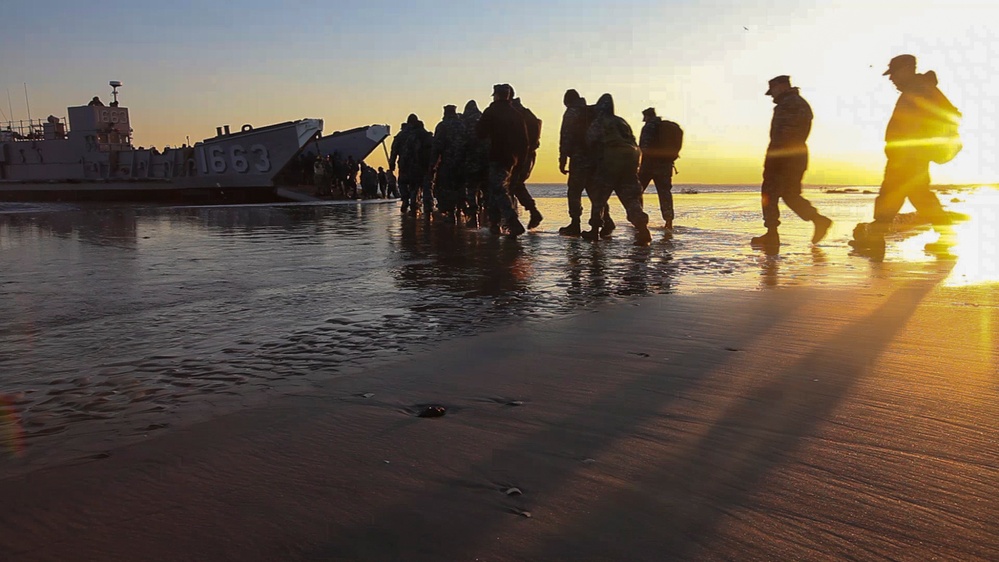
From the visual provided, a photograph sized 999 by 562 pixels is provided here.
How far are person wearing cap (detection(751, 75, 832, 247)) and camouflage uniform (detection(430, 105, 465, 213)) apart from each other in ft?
16.8

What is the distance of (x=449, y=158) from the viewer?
11.5m

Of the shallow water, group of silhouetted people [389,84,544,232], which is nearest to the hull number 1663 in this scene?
group of silhouetted people [389,84,544,232]

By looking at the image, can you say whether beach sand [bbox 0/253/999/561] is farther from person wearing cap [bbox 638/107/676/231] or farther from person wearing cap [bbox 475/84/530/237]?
person wearing cap [bbox 638/107/676/231]

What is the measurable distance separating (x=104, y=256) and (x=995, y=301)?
7764mm

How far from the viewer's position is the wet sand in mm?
1381

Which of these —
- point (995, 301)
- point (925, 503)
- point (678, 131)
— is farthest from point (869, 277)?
point (678, 131)

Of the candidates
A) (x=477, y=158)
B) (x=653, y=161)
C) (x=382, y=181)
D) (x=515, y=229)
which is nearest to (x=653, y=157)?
(x=653, y=161)

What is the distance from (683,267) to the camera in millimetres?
5965

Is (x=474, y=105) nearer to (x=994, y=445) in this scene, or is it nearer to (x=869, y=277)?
(x=869, y=277)

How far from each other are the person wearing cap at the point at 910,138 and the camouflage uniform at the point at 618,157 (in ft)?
7.94

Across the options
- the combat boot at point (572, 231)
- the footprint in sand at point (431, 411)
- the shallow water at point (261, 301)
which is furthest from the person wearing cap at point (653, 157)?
the footprint in sand at point (431, 411)

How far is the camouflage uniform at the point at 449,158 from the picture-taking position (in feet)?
37.4

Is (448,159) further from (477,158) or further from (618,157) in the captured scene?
(618,157)

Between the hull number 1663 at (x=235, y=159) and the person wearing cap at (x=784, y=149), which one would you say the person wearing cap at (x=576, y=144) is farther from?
the hull number 1663 at (x=235, y=159)
